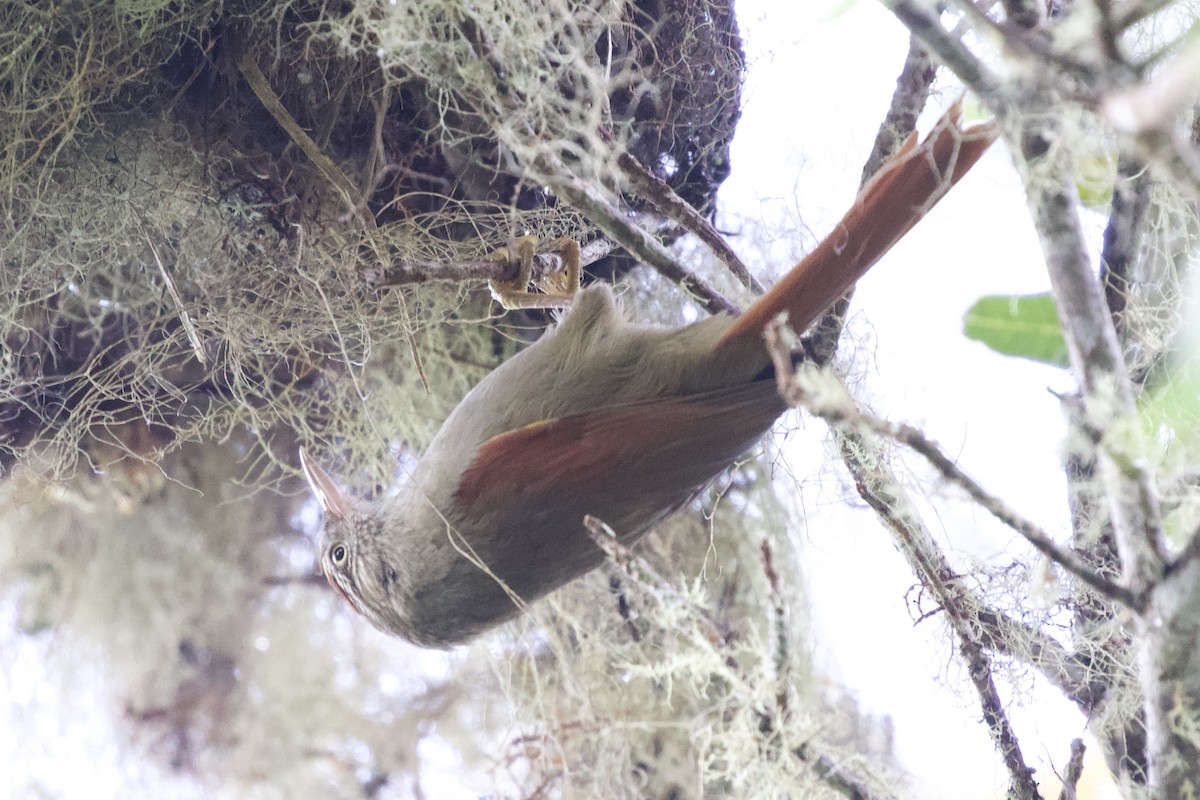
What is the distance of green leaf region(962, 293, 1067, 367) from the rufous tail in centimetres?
13

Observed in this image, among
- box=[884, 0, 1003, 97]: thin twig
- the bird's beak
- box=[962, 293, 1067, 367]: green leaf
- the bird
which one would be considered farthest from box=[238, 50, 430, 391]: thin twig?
box=[884, 0, 1003, 97]: thin twig

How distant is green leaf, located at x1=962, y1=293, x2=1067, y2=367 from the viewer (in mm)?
1022

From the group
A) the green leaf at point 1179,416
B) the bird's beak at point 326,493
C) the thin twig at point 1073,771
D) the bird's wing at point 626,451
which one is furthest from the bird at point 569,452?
the thin twig at point 1073,771

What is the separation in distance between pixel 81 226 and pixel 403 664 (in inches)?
40.0

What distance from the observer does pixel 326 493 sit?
168 centimetres

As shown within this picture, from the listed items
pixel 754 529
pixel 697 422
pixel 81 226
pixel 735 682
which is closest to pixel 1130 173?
pixel 697 422

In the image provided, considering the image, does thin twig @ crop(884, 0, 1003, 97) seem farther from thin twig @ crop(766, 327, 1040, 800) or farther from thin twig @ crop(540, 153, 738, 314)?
thin twig @ crop(540, 153, 738, 314)

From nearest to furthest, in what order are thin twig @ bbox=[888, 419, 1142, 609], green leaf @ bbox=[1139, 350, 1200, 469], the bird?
1. thin twig @ bbox=[888, 419, 1142, 609]
2. green leaf @ bbox=[1139, 350, 1200, 469]
3. the bird

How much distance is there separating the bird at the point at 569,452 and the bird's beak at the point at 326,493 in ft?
0.46

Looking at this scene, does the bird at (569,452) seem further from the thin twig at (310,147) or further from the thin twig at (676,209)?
the thin twig at (310,147)

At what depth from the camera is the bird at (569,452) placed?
1367mm

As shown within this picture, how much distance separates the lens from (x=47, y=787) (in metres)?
1.98

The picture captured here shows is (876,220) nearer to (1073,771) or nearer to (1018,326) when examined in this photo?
(1018,326)

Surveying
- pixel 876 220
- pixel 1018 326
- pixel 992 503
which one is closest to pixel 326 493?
pixel 876 220
